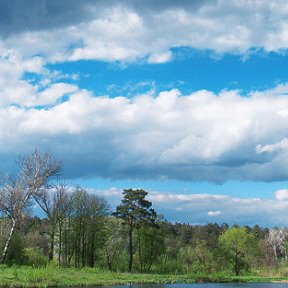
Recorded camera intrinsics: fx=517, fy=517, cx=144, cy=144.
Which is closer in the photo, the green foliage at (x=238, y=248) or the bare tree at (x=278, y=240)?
the green foliage at (x=238, y=248)

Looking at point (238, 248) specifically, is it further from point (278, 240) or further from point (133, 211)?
point (278, 240)

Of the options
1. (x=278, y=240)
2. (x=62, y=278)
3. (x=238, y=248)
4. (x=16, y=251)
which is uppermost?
(x=278, y=240)

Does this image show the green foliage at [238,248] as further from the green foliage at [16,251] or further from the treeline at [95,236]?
the green foliage at [16,251]

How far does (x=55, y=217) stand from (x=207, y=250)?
3270cm

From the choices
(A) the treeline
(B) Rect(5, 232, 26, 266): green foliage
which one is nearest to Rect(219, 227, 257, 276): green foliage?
(A) the treeline

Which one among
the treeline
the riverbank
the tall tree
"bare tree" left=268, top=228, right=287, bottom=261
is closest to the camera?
the riverbank

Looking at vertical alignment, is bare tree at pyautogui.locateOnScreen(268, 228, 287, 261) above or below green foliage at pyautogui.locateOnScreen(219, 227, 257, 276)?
above

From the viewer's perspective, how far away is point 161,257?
102938 millimetres

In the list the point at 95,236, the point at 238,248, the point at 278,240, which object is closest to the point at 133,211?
the point at 95,236

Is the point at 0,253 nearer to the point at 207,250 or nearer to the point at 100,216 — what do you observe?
the point at 100,216

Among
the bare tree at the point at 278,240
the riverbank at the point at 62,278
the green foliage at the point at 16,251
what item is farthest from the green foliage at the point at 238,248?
the bare tree at the point at 278,240

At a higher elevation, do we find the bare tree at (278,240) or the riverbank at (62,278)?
the bare tree at (278,240)

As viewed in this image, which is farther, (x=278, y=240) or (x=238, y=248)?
(x=278, y=240)

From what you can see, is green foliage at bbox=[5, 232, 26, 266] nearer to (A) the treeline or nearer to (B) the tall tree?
(A) the treeline
